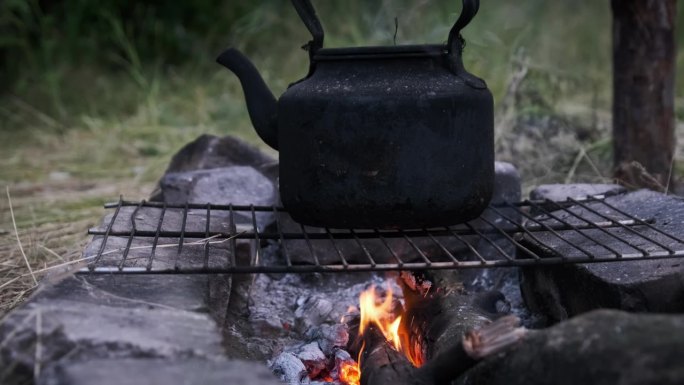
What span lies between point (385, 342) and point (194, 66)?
556cm

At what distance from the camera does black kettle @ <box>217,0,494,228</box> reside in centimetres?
186

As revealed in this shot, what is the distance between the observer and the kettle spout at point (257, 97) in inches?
88.4

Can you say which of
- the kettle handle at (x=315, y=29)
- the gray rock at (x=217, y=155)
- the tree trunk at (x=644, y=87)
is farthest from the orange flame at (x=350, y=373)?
the tree trunk at (x=644, y=87)

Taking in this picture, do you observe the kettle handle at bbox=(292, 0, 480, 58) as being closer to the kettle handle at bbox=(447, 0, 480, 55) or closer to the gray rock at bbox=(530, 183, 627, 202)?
the kettle handle at bbox=(447, 0, 480, 55)

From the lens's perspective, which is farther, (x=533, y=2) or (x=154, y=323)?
(x=533, y=2)

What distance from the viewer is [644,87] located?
306cm

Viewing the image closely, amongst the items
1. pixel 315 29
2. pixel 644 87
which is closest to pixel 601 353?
pixel 315 29

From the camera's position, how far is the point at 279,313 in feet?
7.93

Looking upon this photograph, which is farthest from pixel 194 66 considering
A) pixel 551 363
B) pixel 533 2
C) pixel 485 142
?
pixel 551 363

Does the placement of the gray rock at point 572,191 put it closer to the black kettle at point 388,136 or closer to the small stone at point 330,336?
the black kettle at point 388,136

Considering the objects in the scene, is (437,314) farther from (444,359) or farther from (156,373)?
(156,373)

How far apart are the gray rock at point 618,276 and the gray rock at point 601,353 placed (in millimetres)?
483

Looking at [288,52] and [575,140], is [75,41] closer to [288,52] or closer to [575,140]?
[288,52]

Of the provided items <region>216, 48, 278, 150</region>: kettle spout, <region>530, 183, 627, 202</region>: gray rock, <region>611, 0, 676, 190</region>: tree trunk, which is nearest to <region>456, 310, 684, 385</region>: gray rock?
<region>216, 48, 278, 150</region>: kettle spout
